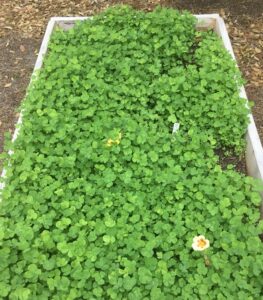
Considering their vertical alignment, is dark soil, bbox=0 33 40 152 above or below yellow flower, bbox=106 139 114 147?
below

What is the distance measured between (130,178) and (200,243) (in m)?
0.76

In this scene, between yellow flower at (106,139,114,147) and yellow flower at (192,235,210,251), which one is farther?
yellow flower at (106,139,114,147)

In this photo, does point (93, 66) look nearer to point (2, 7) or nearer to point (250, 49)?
point (250, 49)

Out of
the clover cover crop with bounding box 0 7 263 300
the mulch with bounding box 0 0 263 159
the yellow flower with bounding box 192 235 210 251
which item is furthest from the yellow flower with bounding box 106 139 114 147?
the mulch with bounding box 0 0 263 159

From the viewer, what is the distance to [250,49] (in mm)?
5113

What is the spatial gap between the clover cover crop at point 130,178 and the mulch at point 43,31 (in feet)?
2.31

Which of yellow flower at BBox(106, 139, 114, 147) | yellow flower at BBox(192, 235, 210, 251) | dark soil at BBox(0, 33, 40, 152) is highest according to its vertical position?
yellow flower at BBox(106, 139, 114, 147)

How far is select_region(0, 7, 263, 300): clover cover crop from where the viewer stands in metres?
2.72

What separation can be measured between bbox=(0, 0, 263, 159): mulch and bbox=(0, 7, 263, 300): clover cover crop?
704 mm

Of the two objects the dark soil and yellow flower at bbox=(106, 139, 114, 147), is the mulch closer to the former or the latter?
the dark soil

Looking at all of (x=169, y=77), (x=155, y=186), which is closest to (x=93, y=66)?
(x=169, y=77)

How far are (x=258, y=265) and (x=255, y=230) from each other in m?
0.27

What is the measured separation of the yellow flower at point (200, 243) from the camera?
280cm

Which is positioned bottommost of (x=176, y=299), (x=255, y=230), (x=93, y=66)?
(x=176, y=299)
